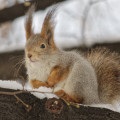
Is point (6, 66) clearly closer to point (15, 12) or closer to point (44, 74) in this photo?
point (15, 12)

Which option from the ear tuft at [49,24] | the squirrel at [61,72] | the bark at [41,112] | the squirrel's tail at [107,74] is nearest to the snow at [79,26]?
the squirrel's tail at [107,74]

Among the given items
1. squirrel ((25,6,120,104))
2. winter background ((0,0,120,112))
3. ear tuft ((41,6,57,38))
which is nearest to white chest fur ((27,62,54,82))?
squirrel ((25,6,120,104))

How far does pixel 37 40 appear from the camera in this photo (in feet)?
7.67

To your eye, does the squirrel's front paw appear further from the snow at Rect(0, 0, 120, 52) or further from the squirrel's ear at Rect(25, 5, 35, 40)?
the snow at Rect(0, 0, 120, 52)

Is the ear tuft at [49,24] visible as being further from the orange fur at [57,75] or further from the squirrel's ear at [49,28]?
the orange fur at [57,75]

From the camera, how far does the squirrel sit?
225cm

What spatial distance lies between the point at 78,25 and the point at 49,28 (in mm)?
1175

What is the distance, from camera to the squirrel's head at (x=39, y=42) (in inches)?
90.2

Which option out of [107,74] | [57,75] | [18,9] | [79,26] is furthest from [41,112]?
[79,26]

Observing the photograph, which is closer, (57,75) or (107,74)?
(57,75)

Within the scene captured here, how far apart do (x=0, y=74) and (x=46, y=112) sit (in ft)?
3.47

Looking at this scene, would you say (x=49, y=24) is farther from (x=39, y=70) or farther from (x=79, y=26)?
(x=79, y=26)

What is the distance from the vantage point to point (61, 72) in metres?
2.25

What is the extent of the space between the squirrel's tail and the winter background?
1.14ft
